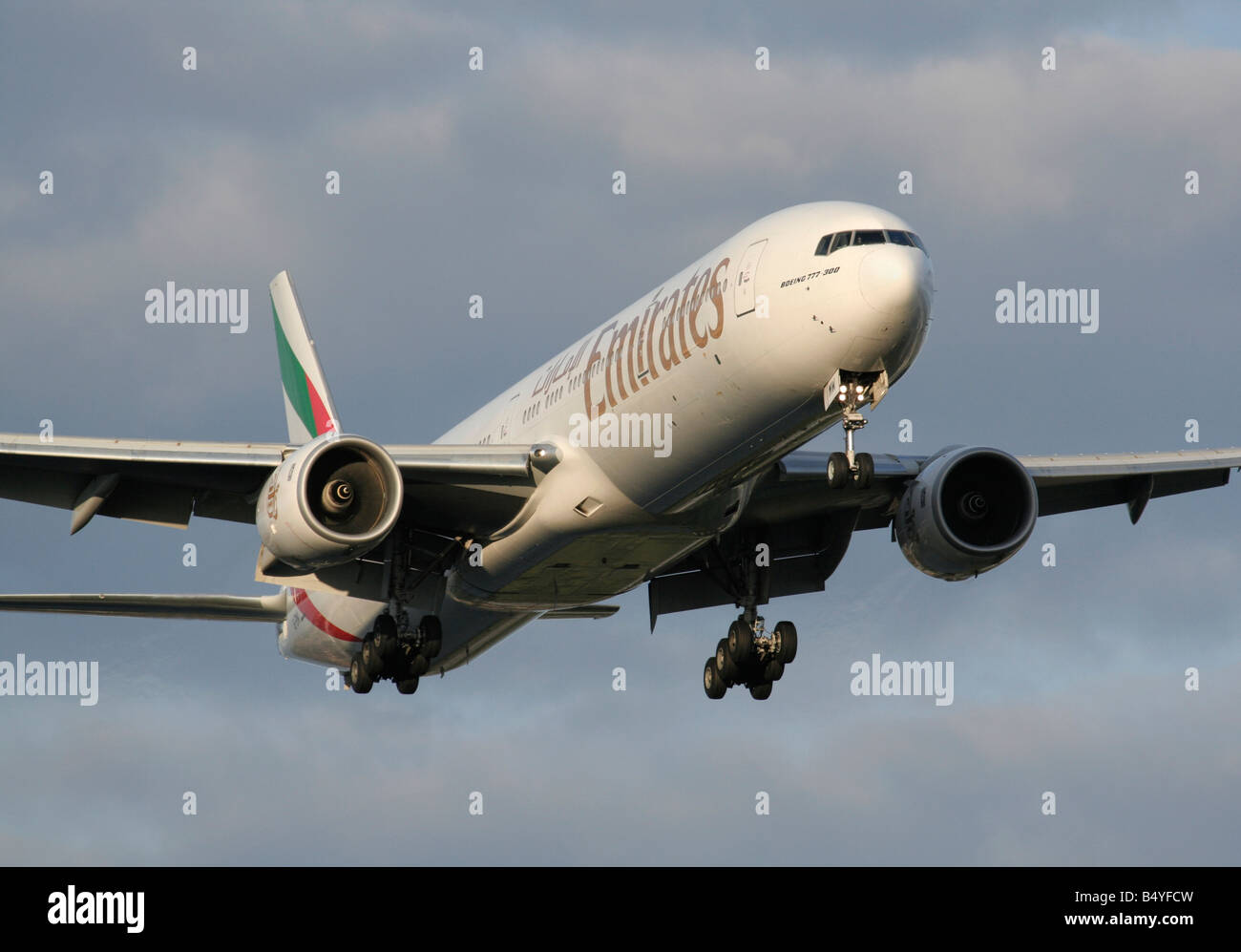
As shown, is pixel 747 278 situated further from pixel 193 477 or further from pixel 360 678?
pixel 360 678

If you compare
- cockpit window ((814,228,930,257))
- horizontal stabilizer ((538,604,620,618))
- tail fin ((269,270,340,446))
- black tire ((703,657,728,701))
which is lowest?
black tire ((703,657,728,701))

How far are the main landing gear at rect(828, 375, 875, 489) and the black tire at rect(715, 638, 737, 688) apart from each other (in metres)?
9.89

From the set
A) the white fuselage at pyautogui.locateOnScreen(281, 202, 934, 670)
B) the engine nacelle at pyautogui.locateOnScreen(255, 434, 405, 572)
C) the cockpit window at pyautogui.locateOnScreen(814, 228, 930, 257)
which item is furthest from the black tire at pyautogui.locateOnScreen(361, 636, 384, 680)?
the cockpit window at pyautogui.locateOnScreen(814, 228, 930, 257)

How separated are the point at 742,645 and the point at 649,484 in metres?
6.93

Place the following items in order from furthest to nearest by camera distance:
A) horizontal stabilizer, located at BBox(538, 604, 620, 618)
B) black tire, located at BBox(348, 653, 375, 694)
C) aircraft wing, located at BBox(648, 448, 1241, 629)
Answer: horizontal stabilizer, located at BBox(538, 604, 620, 618) < aircraft wing, located at BBox(648, 448, 1241, 629) < black tire, located at BBox(348, 653, 375, 694)

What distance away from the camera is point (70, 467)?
104 feet

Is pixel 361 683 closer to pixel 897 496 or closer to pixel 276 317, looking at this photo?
pixel 897 496

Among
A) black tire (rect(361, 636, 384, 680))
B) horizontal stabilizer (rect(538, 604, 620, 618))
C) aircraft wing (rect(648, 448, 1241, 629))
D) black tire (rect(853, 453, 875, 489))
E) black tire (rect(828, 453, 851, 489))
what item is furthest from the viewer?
horizontal stabilizer (rect(538, 604, 620, 618))

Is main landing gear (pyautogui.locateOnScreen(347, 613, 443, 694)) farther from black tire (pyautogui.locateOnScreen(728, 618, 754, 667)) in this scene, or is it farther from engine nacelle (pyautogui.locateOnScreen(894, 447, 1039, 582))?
engine nacelle (pyautogui.locateOnScreen(894, 447, 1039, 582))

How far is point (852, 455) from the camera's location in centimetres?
2633

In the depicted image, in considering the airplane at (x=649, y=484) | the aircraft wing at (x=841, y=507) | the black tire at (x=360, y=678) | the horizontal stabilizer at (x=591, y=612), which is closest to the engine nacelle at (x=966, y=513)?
the airplane at (x=649, y=484)

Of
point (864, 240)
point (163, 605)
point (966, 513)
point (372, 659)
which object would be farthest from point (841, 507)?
point (163, 605)

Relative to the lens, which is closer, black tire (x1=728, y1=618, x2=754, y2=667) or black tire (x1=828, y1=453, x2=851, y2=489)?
black tire (x1=828, y1=453, x2=851, y2=489)

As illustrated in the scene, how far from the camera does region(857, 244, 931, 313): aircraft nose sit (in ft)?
83.1
